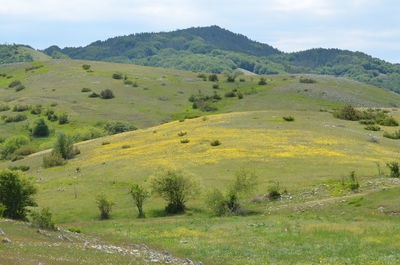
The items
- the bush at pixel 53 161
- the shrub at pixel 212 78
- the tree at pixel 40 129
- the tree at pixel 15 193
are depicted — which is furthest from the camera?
the shrub at pixel 212 78

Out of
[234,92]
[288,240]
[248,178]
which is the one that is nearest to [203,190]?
[248,178]

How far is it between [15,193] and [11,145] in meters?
69.5

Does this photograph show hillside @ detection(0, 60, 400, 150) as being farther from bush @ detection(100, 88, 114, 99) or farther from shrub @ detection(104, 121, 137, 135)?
bush @ detection(100, 88, 114, 99)

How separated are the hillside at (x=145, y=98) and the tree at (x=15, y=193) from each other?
71.7 m

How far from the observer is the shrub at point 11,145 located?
103 meters

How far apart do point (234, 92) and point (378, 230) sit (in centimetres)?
14136

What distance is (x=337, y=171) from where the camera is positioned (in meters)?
57.6

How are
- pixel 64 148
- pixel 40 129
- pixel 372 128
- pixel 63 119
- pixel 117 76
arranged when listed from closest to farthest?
pixel 64 148 → pixel 372 128 → pixel 40 129 → pixel 63 119 → pixel 117 76

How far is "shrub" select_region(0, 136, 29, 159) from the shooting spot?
103 m

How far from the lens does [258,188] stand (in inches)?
2111

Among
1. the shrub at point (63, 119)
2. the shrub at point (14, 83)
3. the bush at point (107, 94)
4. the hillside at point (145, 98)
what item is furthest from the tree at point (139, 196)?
the shrub at point (14, 83)

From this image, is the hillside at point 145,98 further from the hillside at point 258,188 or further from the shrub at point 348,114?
the hillside at point 258,188

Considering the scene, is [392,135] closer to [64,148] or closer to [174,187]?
[174,187]

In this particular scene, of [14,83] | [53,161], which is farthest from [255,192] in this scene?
[14,83]
